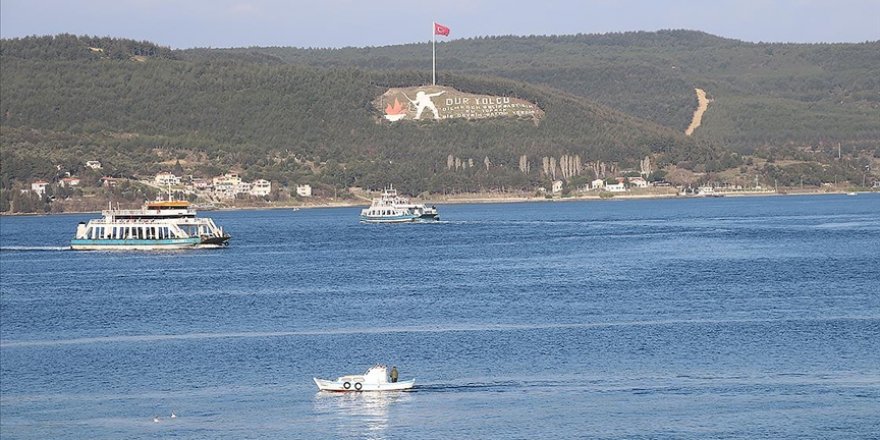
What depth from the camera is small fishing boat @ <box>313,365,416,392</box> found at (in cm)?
4344

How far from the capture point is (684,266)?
8462 cm

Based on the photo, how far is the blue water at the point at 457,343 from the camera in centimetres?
3978

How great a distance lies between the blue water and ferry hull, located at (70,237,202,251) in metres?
10.9

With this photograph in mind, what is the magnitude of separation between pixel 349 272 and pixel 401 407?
44087 mm

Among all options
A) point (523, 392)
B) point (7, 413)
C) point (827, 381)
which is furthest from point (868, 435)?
point (7, 413)

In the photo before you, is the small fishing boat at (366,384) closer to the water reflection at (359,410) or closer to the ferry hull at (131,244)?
the water reflection at (359,410)

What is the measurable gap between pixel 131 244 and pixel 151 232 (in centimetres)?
183

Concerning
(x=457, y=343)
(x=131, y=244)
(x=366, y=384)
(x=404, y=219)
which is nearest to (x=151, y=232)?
(x=131, y=244)

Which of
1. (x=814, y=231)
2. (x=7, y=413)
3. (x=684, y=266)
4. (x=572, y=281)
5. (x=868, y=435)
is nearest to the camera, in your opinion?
(x=868, y=435)

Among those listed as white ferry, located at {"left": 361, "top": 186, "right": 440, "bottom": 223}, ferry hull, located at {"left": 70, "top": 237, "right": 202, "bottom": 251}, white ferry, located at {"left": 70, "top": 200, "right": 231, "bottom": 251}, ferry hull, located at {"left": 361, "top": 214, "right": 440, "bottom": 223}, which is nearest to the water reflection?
ferry hull, located at {"left": 70, "top": 237, "right": 202, "bottom": 251}

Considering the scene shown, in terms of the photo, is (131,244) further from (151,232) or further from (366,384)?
(366,384)

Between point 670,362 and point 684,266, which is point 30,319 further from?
point 684,266

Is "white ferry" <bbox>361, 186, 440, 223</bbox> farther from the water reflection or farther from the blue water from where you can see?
the water reflection

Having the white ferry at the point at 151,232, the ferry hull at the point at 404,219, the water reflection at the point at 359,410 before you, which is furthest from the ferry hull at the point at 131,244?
the water reflection at the point at 359,410
